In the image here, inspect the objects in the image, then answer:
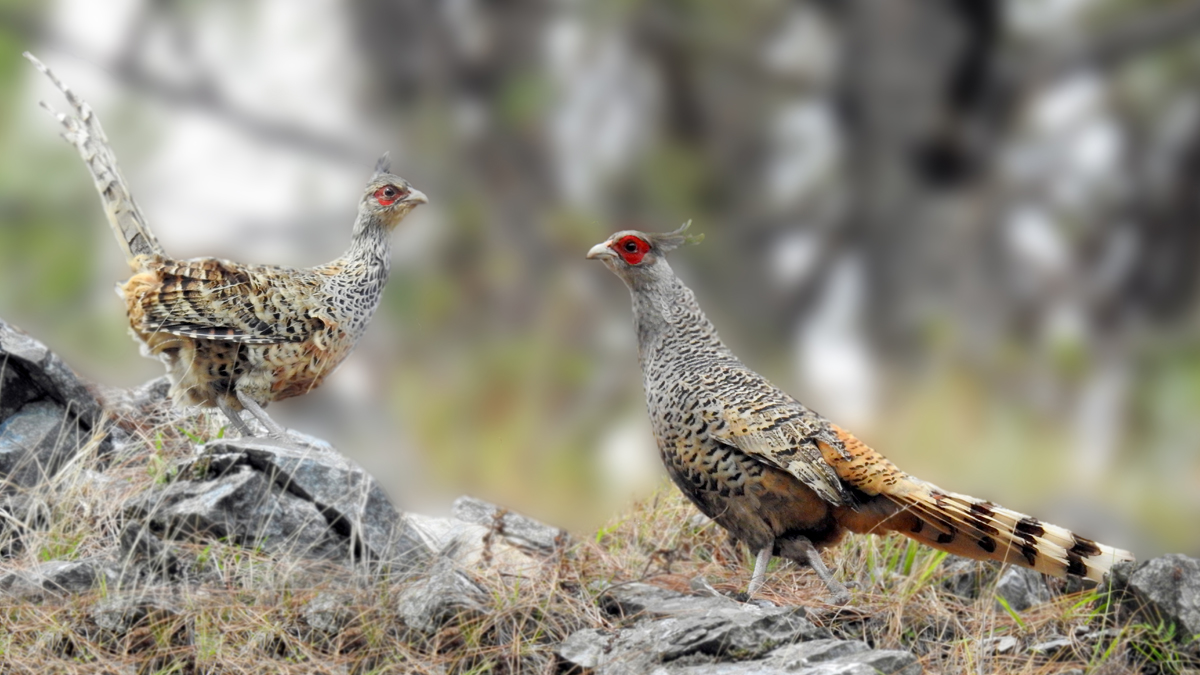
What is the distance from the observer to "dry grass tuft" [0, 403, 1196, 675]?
A: 3.79 meters

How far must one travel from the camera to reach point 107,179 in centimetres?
475

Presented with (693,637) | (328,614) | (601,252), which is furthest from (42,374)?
(693,637)

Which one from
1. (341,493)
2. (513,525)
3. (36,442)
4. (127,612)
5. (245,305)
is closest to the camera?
(127,612)

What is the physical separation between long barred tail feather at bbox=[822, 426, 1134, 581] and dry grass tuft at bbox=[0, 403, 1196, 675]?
1.04ft

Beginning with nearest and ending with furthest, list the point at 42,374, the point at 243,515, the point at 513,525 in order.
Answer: the point at 243,515 < the point at 42,374 < the point at 513,525

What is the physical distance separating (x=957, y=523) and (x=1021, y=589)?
104 cm

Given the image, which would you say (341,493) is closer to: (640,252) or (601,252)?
(601,252)

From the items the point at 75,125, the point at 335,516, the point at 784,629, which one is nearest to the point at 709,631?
the point at 784,629

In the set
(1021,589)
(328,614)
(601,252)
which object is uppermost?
(601,252)

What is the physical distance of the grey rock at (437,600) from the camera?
152 inches

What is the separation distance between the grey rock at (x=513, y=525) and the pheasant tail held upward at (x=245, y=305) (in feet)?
3.56

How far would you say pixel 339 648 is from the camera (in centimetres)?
381

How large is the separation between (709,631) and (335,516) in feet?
5.24

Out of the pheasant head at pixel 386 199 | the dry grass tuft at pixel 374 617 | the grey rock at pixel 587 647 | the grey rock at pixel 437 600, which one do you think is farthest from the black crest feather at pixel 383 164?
the grey rock at pixel 587 647
